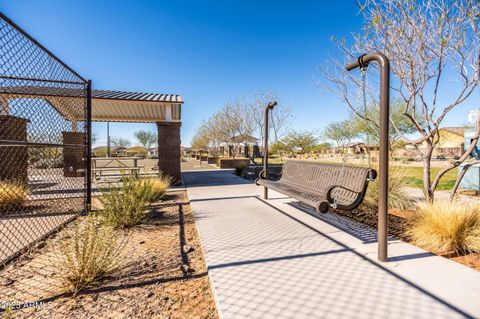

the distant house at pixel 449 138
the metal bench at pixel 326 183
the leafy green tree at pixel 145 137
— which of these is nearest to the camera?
the metal bench at pixel 326 183

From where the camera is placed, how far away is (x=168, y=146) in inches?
344

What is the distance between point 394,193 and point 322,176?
1.84 metres

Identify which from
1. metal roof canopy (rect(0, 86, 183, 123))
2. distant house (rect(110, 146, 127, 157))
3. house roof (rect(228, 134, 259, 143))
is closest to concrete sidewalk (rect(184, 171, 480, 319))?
metal roof canopy (rect(0, 86, 183, 123))

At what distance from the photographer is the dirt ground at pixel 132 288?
195 cm

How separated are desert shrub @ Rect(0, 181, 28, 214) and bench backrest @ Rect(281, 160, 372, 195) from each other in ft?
19.4

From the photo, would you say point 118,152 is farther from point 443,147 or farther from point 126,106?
point 443,147

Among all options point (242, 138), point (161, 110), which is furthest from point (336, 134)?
point (161, 110)

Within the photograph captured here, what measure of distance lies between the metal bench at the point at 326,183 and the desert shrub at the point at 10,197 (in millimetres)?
5323

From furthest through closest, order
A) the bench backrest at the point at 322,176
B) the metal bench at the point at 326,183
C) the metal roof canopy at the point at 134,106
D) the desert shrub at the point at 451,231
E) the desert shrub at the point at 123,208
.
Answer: the metal roof canopy at the point at 134,106
the desert shrub at the point at 123,208
the bench backrest at the point at 322,176
the metal bench at the point at 326,183
the desert shrub at the point at 451,231

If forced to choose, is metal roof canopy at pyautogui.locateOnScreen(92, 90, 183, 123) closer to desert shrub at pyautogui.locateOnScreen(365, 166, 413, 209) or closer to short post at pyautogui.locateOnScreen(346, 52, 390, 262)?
desert shrub at pyautogui.locateOnScreen(365, 166, 413, 209)

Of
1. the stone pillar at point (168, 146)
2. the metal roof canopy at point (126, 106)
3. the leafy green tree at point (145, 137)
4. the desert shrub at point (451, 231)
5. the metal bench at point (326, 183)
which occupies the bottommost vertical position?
the desert shrub at point (451, 231)

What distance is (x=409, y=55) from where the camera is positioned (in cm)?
431

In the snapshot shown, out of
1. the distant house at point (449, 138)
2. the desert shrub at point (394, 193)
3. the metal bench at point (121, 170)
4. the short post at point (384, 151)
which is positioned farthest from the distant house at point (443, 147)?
the metal bench at point (121, 170)

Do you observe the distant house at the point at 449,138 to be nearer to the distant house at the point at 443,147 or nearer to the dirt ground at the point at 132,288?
the distant house at the point at 443,147
